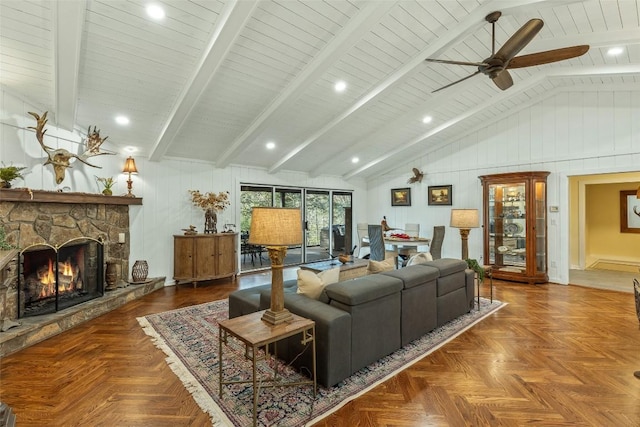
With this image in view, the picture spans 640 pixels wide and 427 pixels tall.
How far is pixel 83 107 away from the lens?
3.92 meters

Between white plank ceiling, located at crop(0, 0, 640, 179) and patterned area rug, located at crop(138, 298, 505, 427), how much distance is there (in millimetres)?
2752

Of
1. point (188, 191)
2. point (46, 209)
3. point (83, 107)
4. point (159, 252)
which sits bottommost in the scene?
point (159, 252)

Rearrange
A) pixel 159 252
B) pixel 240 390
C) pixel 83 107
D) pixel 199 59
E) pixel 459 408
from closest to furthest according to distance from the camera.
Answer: pixel 459 408 → pixel 240 390 → pixel 199 59 → pixel 83 107 → pixel 159 252

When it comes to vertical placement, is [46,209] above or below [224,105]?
below

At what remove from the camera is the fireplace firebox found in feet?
11.6

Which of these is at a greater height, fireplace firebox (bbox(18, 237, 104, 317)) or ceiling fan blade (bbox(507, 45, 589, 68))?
ceiling fan blade (bbox(507, 45, 589, 68))

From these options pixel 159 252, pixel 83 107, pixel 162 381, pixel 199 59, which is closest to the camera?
pixel 162 381

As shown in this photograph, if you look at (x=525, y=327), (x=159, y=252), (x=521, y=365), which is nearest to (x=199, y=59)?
(x=159, y=252)

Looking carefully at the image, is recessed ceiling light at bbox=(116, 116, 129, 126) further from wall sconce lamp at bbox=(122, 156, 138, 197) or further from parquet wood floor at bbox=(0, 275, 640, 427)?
parquet wood floor at bbox=(0, 275, 640, 427)

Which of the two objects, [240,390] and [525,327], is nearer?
[240,390]

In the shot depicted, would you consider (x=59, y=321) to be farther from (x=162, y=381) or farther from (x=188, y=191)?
(x=188, y=191)

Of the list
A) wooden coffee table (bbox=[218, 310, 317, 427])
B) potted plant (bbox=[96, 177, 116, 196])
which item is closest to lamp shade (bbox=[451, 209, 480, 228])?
wooden coffee table (bbox=[218, 310, 317, 427])

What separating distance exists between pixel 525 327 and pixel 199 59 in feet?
15.6

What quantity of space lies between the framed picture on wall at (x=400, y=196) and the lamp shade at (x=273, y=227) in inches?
253
